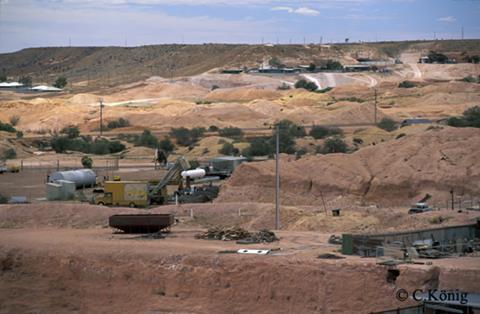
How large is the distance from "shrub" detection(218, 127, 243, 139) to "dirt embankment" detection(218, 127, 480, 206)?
35.0 meters

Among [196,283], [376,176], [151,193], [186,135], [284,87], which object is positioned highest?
[284,87]

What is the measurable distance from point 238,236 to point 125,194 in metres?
13.4

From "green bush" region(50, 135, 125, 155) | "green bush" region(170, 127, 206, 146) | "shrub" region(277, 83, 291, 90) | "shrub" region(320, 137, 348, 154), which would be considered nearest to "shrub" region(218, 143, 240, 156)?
"shrub" region(320, 137, 348, 154)

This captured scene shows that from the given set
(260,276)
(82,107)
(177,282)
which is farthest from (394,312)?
(82,107)

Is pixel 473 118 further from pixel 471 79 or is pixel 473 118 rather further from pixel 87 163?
pixel 471 79

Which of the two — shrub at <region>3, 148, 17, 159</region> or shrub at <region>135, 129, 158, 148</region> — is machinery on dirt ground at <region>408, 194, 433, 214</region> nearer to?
shrub at <region>3, 148, 17, 159</region>

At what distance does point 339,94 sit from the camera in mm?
132750

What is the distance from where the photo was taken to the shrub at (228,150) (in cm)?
7661

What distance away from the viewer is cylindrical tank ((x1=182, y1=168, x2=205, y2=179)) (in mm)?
55922

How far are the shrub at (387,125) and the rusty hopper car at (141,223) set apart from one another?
4903 cm

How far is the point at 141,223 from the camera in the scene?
1607 inches

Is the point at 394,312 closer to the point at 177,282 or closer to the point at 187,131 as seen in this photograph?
the point at 177,282

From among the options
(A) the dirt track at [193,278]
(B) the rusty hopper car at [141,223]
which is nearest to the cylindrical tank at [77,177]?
(B) the rusty hopper car at [141,223]

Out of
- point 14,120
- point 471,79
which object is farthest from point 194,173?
point 471,79
